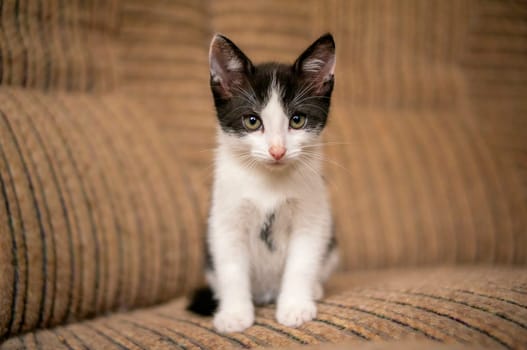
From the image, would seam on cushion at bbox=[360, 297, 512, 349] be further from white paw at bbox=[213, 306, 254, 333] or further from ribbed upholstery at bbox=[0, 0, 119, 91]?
ribbed upholstery at bbox=[0, 0, 119, 91]

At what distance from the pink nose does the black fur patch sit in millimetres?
207

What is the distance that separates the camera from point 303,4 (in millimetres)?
1804

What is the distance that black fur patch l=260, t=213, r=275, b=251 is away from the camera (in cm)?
117

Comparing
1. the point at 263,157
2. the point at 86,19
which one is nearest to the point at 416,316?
the point at 263,157

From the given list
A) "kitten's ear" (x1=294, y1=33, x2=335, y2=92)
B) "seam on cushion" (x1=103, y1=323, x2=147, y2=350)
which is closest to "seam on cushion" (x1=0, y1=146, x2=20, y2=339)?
"seam on cushion" (x1=103, y1=323, x2=147, y2=350)

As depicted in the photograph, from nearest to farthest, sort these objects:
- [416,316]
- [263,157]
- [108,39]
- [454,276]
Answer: [416,316]
[263,157]
[454,276]
[108,39]

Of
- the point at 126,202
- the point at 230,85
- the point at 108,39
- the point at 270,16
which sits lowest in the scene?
the point at 126,202

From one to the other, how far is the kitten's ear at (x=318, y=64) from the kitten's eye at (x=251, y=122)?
188 mm

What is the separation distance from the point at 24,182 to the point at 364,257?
1290 mm

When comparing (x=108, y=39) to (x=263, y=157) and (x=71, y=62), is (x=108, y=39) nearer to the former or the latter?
(x=71, y=62)

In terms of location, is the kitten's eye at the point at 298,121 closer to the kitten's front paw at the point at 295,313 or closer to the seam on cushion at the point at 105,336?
the kitten's front paw at the point at 295,313

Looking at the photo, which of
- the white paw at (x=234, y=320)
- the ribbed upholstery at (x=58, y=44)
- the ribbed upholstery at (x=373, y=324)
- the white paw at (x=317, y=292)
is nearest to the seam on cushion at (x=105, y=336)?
the ribbed upholstery at (x=373, y=324)

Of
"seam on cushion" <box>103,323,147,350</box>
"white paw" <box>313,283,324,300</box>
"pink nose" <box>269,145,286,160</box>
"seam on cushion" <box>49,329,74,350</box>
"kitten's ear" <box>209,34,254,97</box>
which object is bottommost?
"seam on cushion" <box>49,329,74,350</box>

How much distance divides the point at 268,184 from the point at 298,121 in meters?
0.19
